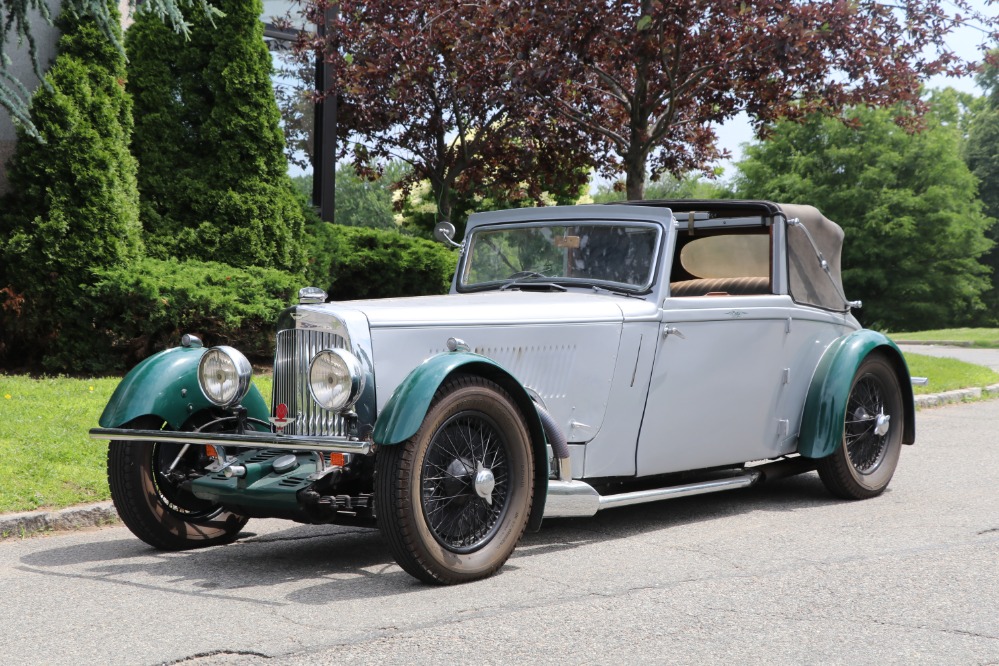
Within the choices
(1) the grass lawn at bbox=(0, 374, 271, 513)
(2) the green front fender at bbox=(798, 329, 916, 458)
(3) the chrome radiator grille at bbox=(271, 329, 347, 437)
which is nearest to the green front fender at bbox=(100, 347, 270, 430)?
(3) the chrome radiator grille at bbox=(271, 329, 347, 437)

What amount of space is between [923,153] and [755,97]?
29.4 m

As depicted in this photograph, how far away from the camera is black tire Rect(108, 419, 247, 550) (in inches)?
206

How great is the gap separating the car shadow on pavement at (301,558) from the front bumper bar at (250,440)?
0.58 meters

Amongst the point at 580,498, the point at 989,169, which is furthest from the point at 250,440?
the point at 989,169

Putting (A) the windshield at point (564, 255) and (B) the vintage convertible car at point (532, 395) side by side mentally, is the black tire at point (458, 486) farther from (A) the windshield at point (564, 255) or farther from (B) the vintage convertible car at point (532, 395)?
(A) the windshield at point (564, 255)

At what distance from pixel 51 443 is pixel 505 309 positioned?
10.8 ft

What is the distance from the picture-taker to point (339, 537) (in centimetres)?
581

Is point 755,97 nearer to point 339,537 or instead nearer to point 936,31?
point 936,31

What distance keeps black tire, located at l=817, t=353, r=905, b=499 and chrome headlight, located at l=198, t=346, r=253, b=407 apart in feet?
11.2

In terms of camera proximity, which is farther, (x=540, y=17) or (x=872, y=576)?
(x=540, y=17)

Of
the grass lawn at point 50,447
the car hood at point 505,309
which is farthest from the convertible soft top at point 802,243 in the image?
the grass lawn at point 50,447

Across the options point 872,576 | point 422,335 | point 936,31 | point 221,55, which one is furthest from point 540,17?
point 872,576

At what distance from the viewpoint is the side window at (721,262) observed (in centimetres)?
686

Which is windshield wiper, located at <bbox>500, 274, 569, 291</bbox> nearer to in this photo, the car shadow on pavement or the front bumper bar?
the car shadow on pavement
